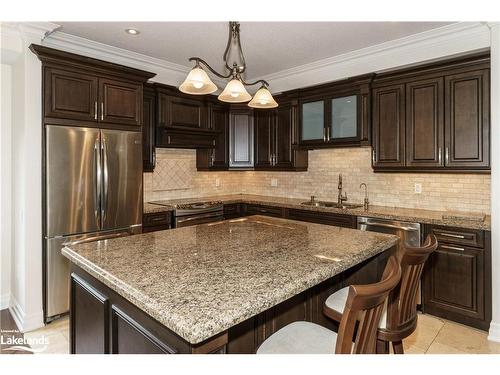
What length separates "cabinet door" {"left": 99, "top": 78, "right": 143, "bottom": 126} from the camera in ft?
10.5

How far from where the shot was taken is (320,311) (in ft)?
6.93

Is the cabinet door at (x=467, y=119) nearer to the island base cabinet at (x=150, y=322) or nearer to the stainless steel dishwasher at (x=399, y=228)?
the stainless steel dishwasher at (x=399, y=228)

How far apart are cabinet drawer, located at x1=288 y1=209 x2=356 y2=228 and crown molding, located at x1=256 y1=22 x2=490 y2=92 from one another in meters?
1.80

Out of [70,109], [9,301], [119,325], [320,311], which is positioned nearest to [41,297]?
[9,301]

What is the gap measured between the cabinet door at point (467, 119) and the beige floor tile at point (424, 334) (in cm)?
151

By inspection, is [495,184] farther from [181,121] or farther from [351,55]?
[181,121]

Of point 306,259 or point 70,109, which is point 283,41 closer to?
point 70,109

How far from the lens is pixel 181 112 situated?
4.28 m

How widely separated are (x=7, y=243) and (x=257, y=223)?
2.84 metres

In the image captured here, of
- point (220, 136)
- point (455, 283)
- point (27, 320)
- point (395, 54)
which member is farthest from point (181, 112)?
point (455, 283)

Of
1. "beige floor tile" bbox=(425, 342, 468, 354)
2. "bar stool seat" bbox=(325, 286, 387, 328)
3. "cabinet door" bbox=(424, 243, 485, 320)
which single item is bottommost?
"beige floor tile" bbox=(425, 342, 468, 354)

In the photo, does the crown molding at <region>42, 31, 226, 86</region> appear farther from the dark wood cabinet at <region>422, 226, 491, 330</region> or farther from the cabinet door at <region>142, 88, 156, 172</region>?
the dark wood cabinet at <region>422, 226, 491, 330</region>

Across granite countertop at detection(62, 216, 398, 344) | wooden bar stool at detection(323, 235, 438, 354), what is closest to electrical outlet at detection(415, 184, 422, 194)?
granite countertop at detection(62, 216, 398, 344)

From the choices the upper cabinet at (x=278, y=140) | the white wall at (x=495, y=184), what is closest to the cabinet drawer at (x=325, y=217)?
the upper cabinet at (x=278, y=140)
